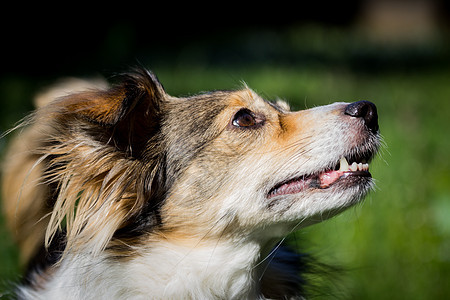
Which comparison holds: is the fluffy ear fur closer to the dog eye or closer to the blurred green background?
the dog eye

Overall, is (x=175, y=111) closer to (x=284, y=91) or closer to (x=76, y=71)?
→ (x=284, y=91)

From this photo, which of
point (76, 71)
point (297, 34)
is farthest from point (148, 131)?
point (297, 34)

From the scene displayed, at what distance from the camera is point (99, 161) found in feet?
7.95

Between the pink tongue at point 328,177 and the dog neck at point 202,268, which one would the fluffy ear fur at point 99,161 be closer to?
the dog neck at point 202,268

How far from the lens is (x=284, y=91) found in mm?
8156

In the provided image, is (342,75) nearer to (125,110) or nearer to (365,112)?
(365,112)

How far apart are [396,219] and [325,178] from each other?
246 cm

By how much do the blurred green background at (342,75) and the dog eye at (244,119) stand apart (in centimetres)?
67

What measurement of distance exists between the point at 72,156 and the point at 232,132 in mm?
797

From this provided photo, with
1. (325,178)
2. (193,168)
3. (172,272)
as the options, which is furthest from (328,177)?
(172,272)

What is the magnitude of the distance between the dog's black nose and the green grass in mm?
200

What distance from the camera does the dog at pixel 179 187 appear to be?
240 centimetres

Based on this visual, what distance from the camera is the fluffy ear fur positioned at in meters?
2.38

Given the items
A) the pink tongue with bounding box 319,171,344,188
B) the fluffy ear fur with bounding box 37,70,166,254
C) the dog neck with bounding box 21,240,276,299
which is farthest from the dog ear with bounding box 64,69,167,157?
the pink tongue with bounding box 319,171,344,188
